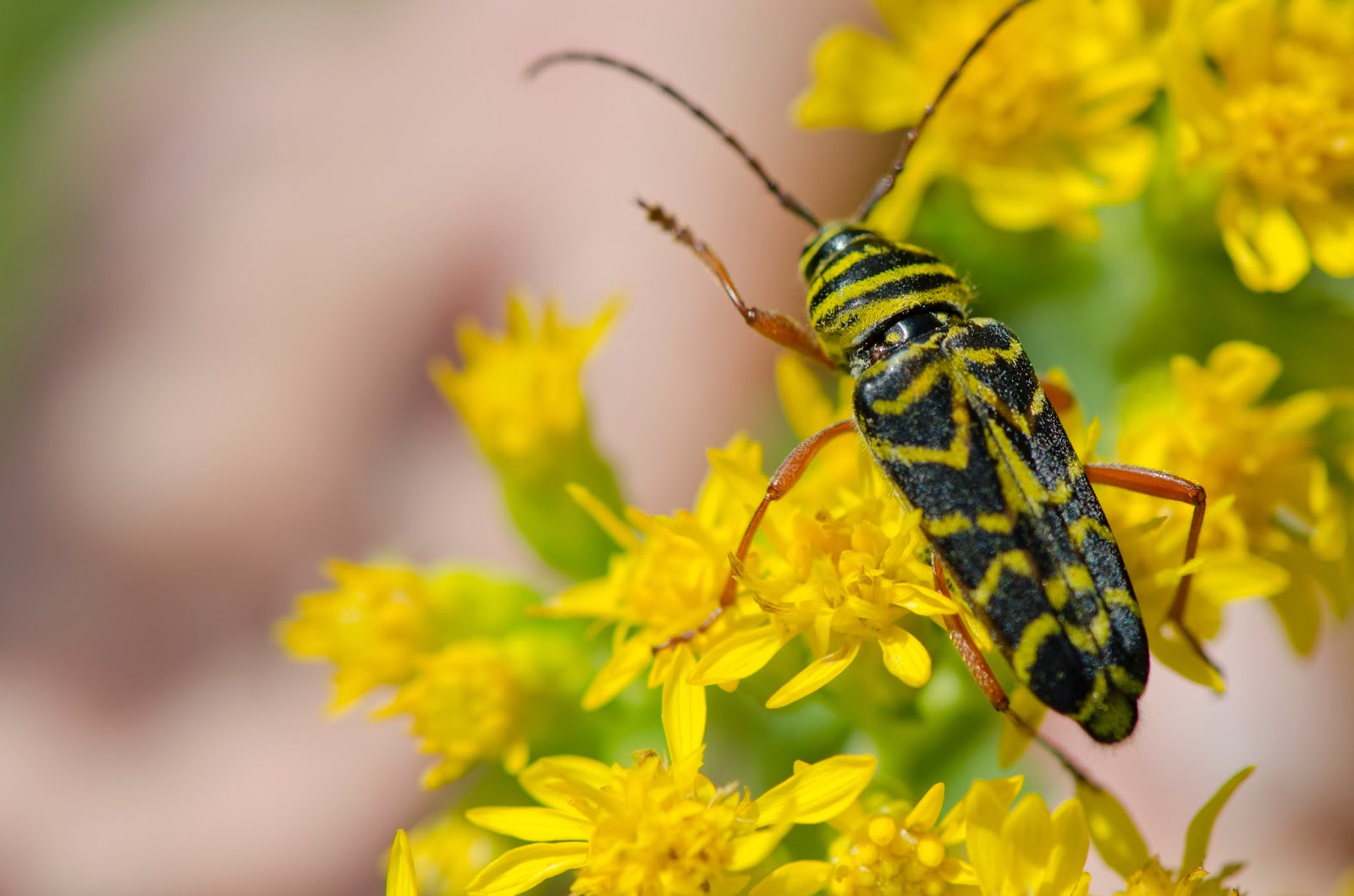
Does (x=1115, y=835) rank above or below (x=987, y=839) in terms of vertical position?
below

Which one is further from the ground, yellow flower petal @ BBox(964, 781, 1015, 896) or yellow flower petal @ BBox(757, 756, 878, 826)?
yellow flower petal @ BBox(757, 756, 878, 826)

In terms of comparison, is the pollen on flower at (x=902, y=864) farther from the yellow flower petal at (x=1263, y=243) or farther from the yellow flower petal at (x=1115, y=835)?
the yellow flower petal at (x=1263, y=243)

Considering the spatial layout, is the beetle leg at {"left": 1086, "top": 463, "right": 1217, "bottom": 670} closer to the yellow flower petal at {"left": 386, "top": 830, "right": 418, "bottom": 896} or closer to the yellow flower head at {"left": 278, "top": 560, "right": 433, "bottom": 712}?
the yellow flower petal at {"left": 386, "top": 830, "right": 418, "bottom": 896}

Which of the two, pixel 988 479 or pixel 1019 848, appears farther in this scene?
pixel 988 479

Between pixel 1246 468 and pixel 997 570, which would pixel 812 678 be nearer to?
pixel 997 570

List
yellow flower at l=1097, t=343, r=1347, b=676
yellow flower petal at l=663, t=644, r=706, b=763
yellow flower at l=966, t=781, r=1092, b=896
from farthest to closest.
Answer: yellow flower at l=1097, t=343, r=1347, b=676 → yellow flower petal at l=663, t=644, r=706, b=763 → yellow flower at l=966, t=781, r=1092, b=896

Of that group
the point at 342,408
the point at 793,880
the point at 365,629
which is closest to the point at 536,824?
the point at 793,880

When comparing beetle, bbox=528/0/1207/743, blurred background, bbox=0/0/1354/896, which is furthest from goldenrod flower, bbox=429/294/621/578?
blurred background, bbox=0/0/1354/896
